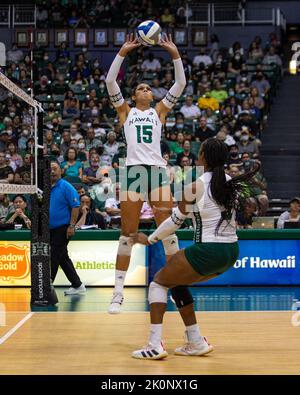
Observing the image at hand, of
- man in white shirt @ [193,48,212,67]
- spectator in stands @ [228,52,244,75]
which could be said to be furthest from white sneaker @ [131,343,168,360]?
man in white shirt @ [193,48,212,67]

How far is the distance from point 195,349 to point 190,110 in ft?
50.0

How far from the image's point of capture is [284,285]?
14680 millimetres

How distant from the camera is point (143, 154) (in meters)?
9.66

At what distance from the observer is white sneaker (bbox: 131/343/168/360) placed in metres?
7.68

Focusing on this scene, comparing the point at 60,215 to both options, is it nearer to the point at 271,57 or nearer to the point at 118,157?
the point at 118,157

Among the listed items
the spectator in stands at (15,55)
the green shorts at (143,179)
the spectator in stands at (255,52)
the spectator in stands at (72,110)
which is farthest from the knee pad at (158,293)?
the spectator in stands at (15,55)

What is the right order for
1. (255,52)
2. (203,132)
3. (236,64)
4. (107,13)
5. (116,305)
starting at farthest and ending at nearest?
(107,13) → (255,52) → (236,64) → (203,132) → (116,305)

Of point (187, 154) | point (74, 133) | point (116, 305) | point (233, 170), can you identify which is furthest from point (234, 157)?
point (116, 305)

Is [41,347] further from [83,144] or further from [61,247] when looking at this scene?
[83,144]

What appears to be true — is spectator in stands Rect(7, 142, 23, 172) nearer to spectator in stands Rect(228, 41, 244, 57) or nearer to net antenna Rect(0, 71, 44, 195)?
net antenna Rect(0, 71, 44, 195)

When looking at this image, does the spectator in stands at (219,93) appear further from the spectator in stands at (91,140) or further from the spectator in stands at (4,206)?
the spectator in stands at (4,206)

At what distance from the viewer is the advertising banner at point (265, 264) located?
14.7m

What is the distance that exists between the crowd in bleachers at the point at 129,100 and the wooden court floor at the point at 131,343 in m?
4.24

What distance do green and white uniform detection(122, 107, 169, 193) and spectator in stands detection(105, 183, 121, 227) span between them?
19.7 feet
